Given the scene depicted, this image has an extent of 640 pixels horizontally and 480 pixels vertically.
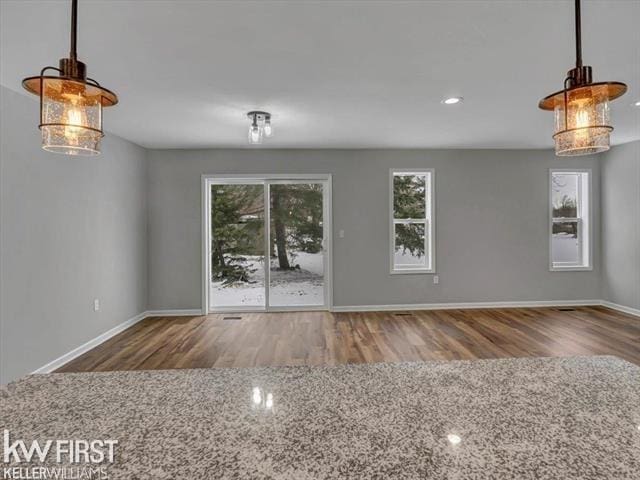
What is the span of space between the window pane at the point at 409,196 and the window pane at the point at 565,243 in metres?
2.22

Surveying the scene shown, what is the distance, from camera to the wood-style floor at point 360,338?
3574 mm

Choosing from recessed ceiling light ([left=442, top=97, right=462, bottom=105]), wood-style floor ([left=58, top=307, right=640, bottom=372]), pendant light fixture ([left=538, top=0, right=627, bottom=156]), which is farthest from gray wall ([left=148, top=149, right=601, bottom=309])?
pendant light fixture ([left=538, top=0, right=627, bottom=156])

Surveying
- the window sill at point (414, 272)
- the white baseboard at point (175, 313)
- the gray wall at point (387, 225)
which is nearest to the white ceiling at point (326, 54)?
the gray wall at point (387, 225)

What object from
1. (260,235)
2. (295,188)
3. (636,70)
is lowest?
(260,235)

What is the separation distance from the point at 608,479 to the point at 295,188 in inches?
200

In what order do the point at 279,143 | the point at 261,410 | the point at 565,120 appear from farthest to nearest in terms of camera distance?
the point at 279,143
the point at 565,120
the point at 261,410

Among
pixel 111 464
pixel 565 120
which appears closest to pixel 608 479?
pixel 111 464

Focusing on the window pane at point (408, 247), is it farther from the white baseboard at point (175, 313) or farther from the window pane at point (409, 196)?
the white baseboard at point (175, 313)

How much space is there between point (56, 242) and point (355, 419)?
369 cm

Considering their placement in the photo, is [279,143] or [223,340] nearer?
[223,340]

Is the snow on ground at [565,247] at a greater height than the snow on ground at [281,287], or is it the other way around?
the snow on ground at [565,247]

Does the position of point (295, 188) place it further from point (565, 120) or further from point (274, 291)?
point (565, 120)

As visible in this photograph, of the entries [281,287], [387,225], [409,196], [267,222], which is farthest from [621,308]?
[267,222]

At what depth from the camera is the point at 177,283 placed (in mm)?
5375
